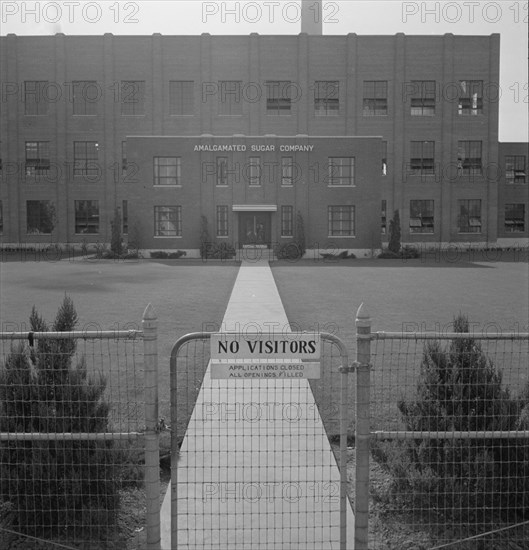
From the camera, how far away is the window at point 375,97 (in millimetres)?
58125

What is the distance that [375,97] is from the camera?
58219 mm

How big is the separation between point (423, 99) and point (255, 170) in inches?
730

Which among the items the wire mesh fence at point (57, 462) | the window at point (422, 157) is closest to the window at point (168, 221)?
the window at point (422, 157)

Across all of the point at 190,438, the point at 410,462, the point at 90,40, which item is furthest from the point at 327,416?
the point at 90,40

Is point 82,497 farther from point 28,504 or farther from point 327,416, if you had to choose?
point 327,416

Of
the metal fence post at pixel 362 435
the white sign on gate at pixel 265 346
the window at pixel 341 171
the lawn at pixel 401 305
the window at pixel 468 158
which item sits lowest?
the lawn at pixel 401 305

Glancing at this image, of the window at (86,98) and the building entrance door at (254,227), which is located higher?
the window at (86,98)

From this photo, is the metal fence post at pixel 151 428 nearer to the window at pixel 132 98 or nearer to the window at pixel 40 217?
the window at pixel 132 98

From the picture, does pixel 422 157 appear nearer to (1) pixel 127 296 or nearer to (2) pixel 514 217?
(2) pixel 514 217

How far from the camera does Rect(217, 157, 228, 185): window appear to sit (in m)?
50.8

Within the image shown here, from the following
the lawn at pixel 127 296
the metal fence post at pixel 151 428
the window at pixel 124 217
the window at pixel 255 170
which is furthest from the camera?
the window at pixel 124 217

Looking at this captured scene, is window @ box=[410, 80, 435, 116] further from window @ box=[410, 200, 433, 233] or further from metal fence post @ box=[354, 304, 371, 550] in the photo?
metal fence post @ box=[354, 304, 371, 550]

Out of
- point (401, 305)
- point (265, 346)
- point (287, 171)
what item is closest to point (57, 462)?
point (265, 346)

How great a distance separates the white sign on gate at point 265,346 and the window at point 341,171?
47.6 meters
